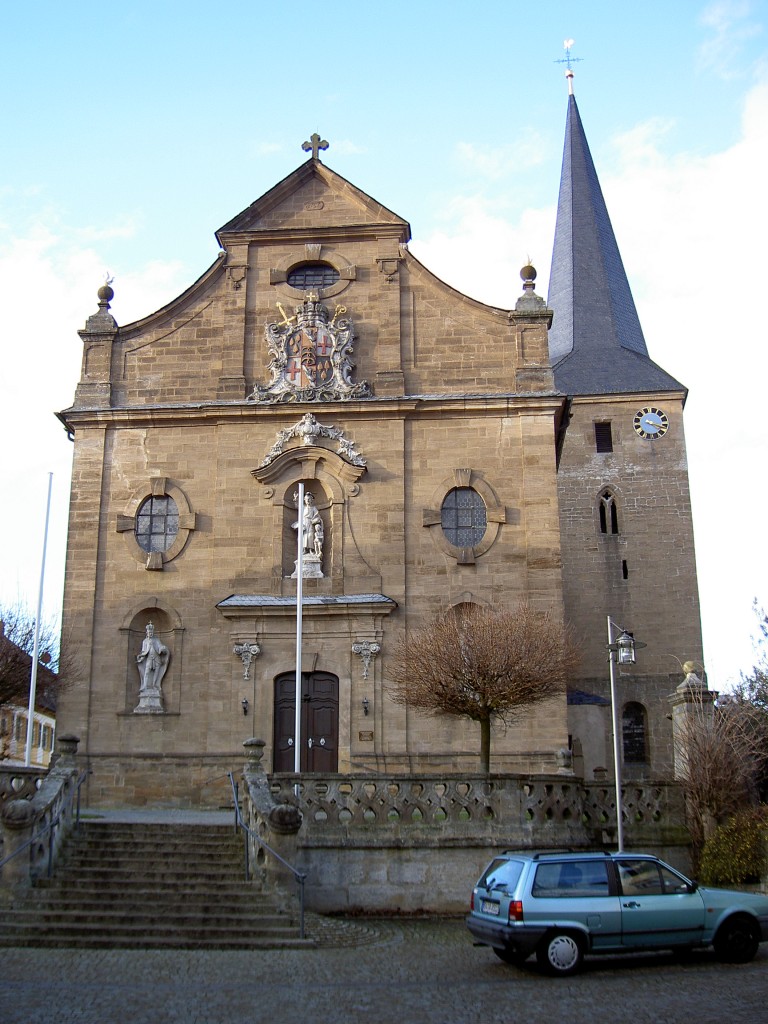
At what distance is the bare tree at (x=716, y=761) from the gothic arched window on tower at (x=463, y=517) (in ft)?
24.4

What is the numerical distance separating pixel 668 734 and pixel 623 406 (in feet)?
41.3

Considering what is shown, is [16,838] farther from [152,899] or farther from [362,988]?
[362,988]

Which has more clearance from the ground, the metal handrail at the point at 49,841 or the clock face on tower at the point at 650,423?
the clock face on tower at the point at 650,423

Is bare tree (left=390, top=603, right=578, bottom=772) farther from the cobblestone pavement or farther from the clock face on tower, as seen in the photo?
the clock face on tower

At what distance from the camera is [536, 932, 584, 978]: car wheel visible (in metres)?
11.2

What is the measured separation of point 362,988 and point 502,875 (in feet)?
6.91

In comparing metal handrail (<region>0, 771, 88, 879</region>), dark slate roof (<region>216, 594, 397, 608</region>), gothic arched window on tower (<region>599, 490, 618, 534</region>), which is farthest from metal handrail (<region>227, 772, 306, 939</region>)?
gothic arched window on tower (<region>599, 490, 618, 534</region>)

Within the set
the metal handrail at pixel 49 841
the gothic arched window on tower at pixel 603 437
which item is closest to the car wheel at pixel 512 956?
the metal handrail at pixel 49 841

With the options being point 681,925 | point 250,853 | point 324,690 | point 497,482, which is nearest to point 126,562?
point 324,690

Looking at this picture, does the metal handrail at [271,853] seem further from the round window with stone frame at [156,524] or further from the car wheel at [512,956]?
the round window with stone frame at [156,524]

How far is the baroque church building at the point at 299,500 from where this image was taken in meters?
23.6

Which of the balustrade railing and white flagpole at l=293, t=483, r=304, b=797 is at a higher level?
white flagpole at l=293, t=483, r=304, b=797

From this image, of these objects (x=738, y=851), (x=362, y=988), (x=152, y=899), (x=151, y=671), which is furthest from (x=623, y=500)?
(x=362, y=988)

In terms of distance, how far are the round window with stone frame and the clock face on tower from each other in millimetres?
22018
